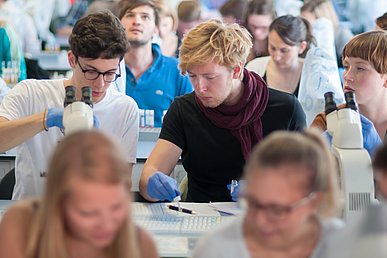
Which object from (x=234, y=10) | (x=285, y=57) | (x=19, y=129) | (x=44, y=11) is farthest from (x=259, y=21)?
(x=44, y=11)

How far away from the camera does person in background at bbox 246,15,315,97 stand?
465 cm

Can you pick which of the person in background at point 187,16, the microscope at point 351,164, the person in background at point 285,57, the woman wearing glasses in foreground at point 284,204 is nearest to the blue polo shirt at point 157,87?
the person in background at point 285,57

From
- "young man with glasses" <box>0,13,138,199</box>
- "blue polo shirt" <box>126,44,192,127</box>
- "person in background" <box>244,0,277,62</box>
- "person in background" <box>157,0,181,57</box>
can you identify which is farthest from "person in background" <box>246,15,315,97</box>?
"young man with glasses" <box>0,13,138,199</box>

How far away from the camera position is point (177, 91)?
4402 mm

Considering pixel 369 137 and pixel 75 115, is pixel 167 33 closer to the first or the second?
pixel 369 137

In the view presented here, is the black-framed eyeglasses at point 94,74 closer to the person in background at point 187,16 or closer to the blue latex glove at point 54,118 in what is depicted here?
the blue latex glove at point 54,118

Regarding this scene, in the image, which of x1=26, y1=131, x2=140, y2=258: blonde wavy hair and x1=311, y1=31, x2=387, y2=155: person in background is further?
x1=311, y1=31, x2=387, y2=155: person in background

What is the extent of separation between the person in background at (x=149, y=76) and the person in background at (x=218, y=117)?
1358 mm

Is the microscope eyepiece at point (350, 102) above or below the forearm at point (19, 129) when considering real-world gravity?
above

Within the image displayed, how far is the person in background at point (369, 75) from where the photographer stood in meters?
2.96

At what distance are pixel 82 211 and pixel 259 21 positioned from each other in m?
4.32

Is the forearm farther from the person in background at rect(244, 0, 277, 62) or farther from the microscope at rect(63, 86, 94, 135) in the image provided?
the person in background at rect(244, 0, 277, 62)

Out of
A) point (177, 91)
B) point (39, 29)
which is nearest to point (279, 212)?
point (177, 91)

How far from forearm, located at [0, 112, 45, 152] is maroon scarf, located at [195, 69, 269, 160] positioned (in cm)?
63
